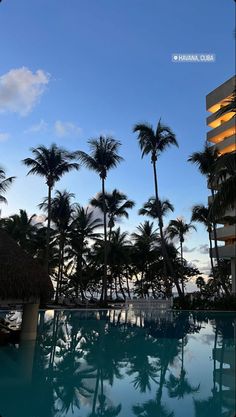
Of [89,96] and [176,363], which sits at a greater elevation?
[89,96]

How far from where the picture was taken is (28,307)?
1136 cm

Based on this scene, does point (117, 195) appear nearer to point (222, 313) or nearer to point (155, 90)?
point (222, 313)

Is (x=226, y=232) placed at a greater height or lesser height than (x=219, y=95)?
lesser

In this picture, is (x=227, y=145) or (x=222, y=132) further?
(x=222, y=132)

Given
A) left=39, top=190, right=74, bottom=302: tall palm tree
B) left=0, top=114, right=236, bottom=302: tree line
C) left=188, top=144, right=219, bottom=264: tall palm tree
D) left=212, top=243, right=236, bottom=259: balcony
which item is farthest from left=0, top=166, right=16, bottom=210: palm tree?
left=212, top=243, right=236, bottom=259: balcony

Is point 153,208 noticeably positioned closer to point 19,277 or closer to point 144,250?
point 144,250

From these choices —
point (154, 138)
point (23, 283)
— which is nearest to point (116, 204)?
point (154, 138)

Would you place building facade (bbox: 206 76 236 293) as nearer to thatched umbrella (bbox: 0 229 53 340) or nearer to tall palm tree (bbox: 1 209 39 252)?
tall palm tree (bbox: 1 209 39 252)

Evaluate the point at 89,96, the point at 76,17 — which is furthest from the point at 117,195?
the point at 76,17

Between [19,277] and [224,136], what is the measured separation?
25.6 meters

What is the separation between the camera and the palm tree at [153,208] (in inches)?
1294

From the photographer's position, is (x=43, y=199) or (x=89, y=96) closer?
(x=89, y=96)

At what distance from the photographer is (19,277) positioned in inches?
398

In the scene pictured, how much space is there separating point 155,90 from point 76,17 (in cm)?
881
